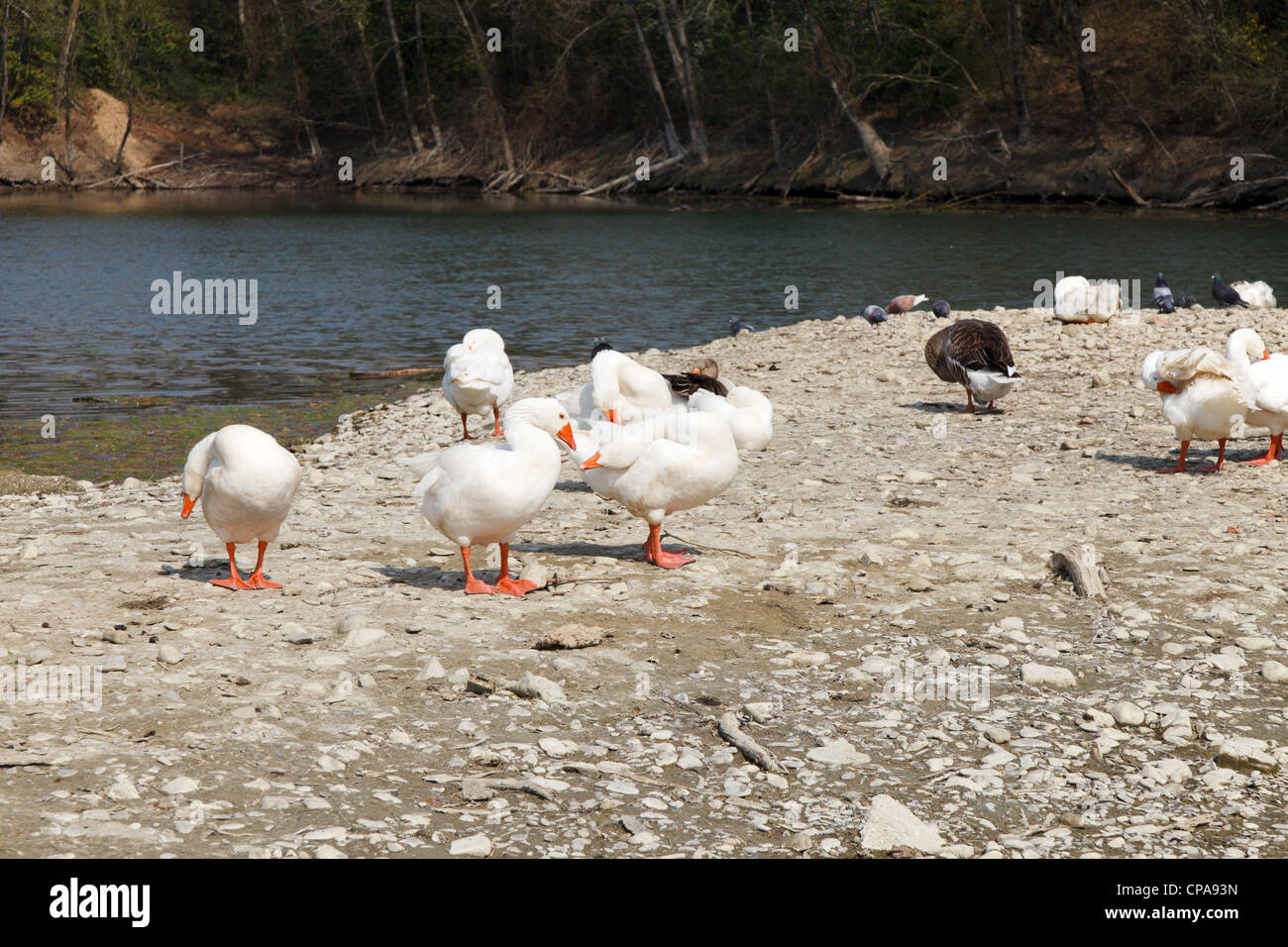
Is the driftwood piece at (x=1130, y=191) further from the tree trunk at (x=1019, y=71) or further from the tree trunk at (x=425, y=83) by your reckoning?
the tree trunk at (x=425, y=83)

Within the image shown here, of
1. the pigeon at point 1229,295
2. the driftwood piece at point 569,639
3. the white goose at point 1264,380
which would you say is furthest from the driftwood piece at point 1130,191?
the driftwood piece at point 569,639

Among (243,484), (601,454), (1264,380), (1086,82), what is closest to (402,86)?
(1086,82)

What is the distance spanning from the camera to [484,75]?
66.4 metres

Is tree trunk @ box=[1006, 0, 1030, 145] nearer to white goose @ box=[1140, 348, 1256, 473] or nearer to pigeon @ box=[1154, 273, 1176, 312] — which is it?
pigeon @ box=[1154, 273, 1176, 312]

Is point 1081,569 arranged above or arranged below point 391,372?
below

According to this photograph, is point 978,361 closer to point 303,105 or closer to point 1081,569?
point 1081,569

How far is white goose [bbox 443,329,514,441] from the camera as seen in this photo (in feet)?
43.4

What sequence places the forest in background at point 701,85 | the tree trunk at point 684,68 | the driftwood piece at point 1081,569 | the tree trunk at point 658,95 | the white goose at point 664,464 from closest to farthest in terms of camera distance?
the driftwood piece at point 1081,569, the white goose at point 664,464, the forest in background at point 701,85, the tree trunk at point 684,68, the tree trunk at point 658,95

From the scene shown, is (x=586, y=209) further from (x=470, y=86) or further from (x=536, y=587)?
(x=536, y=587)

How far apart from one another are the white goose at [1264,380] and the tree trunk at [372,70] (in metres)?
65.9

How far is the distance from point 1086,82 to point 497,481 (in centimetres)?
4758

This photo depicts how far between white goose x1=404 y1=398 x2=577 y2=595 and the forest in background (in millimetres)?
42688

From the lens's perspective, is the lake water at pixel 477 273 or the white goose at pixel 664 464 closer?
the white goose at pixel 664 464

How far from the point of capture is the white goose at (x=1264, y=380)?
1036cm
